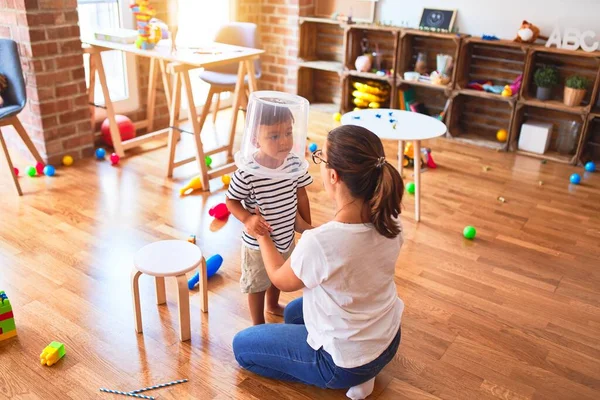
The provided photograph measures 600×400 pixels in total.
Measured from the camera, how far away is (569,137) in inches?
162

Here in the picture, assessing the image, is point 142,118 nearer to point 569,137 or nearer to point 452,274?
point 452,274

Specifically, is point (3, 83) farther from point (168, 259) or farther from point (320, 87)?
point (320, 87)

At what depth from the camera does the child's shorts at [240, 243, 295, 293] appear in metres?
1.93

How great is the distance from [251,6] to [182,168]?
2.02 meters

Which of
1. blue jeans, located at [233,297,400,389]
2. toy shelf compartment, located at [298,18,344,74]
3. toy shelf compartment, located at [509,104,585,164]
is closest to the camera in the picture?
blue jeans, located at [233,297,400,389]

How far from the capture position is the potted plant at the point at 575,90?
379cm

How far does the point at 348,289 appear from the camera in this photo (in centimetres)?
155

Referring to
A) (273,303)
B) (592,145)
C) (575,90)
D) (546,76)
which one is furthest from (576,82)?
(273,303)

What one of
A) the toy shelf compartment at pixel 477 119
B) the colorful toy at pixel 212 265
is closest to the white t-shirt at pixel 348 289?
the colorful toy at pixel 212 265

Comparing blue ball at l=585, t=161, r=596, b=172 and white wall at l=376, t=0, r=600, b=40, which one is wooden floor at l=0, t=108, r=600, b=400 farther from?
white wall at l=376, t=0, r=600, b=40

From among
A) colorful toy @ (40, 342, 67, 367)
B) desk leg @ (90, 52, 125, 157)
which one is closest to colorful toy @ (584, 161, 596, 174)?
desk leg @ (90, 52, 125, 157)

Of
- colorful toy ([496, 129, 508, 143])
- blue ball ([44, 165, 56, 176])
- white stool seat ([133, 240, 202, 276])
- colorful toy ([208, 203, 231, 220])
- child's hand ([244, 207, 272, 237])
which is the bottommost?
colorful toy ([208, 203, 231, 220])

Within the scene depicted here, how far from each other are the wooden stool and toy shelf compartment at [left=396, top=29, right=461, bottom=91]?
2888 millimetres

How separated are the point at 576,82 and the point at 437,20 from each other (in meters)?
1.12
